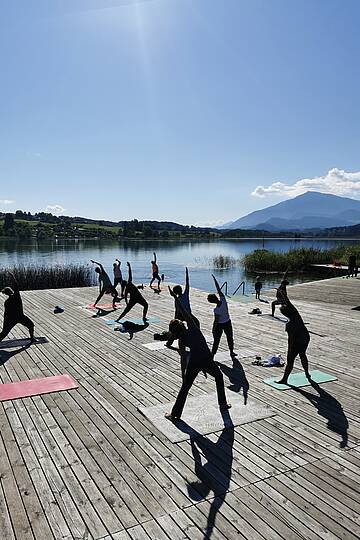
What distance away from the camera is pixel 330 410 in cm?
630

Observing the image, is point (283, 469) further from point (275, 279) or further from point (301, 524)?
point (275, 279)

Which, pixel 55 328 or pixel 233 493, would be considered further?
pixel 55 328

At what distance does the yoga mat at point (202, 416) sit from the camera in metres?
5.52

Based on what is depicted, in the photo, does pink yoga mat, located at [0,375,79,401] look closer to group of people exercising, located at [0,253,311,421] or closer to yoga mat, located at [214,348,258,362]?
group of people exercising, located at [0,253,311,421]

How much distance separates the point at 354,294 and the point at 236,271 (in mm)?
21087

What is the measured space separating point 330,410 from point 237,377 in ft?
6.06

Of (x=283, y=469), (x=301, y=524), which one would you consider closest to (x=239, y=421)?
(x=283, y=469)

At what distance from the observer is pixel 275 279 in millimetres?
34031

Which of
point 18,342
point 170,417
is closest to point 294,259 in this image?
point 18,342

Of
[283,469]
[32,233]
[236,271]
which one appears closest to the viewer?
[283,469]

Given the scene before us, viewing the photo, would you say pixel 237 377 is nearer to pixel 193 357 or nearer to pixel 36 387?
pixel 193 357

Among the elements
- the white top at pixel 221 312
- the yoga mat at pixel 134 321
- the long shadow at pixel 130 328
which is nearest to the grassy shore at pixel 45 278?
the yoga mat at pixel 134 321

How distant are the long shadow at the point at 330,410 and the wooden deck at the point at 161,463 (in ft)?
0.10

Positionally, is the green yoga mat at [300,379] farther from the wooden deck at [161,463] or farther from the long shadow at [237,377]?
the long shadow at [237,377]
